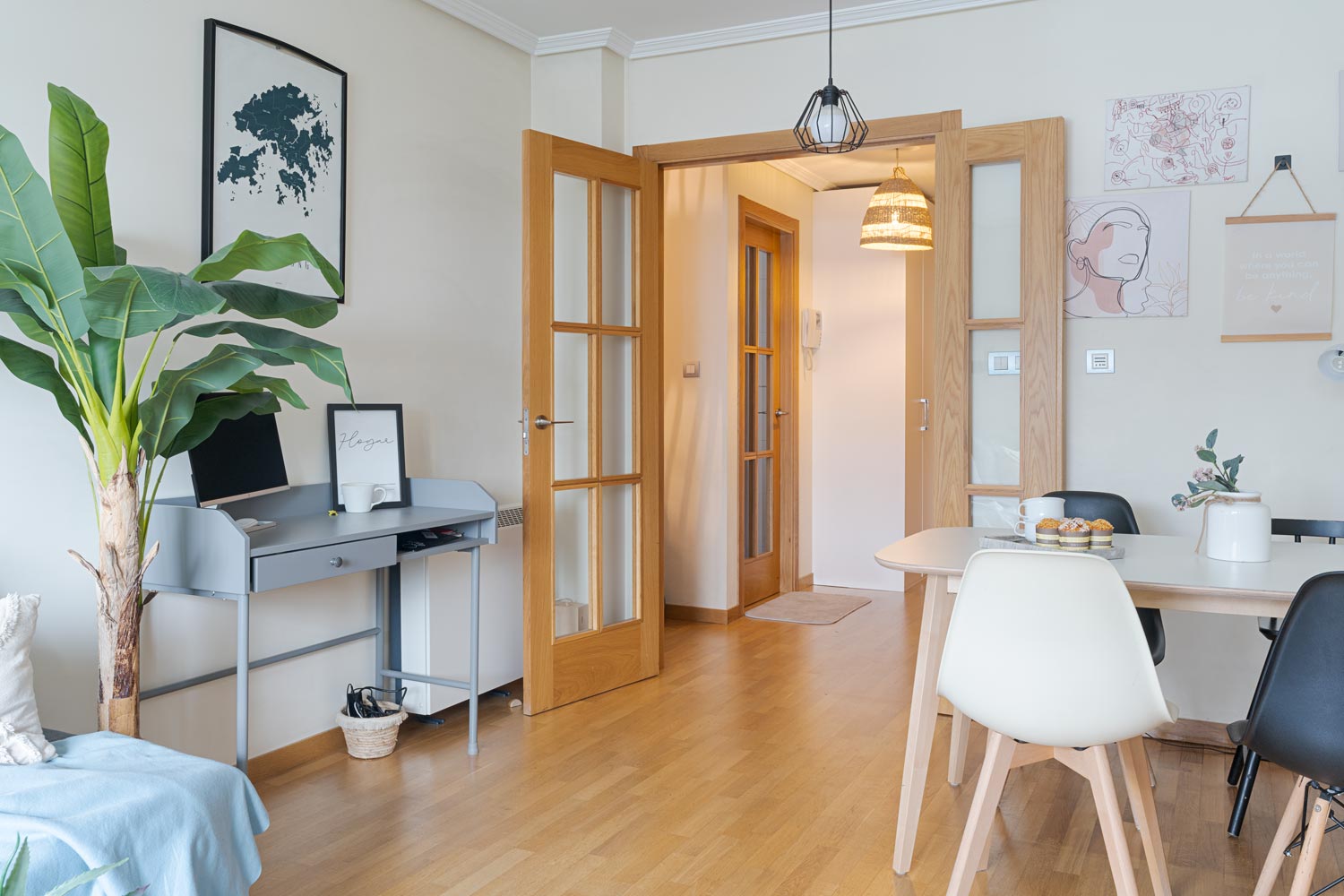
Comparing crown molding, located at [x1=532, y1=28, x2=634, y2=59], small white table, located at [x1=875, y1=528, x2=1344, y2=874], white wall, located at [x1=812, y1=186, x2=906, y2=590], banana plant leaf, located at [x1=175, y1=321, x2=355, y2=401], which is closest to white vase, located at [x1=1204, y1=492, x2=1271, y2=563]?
small white table, located at [x1=875, y1=528, x2=1344, y2=874]

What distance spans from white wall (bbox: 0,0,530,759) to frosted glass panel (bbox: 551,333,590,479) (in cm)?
27

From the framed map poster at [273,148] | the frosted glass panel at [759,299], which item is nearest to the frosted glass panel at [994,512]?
the frosted glass panel at [759,299]

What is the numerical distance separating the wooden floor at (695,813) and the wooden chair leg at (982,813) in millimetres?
221

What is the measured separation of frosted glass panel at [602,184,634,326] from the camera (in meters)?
4.45

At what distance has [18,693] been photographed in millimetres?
2139

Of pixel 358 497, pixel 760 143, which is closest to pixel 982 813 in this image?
pixel 358 497

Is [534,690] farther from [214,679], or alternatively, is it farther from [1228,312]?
[1228,312]

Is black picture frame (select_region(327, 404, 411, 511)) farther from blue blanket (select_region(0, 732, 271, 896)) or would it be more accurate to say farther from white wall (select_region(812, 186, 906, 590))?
white wall (select_region(812, 186, 906, 590))

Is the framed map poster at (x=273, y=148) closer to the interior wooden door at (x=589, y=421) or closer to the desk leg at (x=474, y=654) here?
the interior wooden door at (x=589, y=421)

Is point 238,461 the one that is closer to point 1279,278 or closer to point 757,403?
point 1279,278

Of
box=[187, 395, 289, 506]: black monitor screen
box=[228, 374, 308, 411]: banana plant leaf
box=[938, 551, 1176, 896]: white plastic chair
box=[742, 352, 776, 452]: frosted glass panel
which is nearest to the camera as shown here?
box=[938, 551, 1176, 896]: white plastic chair

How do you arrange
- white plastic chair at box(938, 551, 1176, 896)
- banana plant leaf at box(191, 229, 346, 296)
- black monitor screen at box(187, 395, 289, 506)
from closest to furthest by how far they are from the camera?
white plastic chair at box(938, 551, 1176, 896)
banana plant leaf at box(191, 229, 346, 296)
black monitor screen at box(187, 395, 289, 506)

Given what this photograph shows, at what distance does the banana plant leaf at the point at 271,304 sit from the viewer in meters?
2.36

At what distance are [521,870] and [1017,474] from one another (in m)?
2.32
